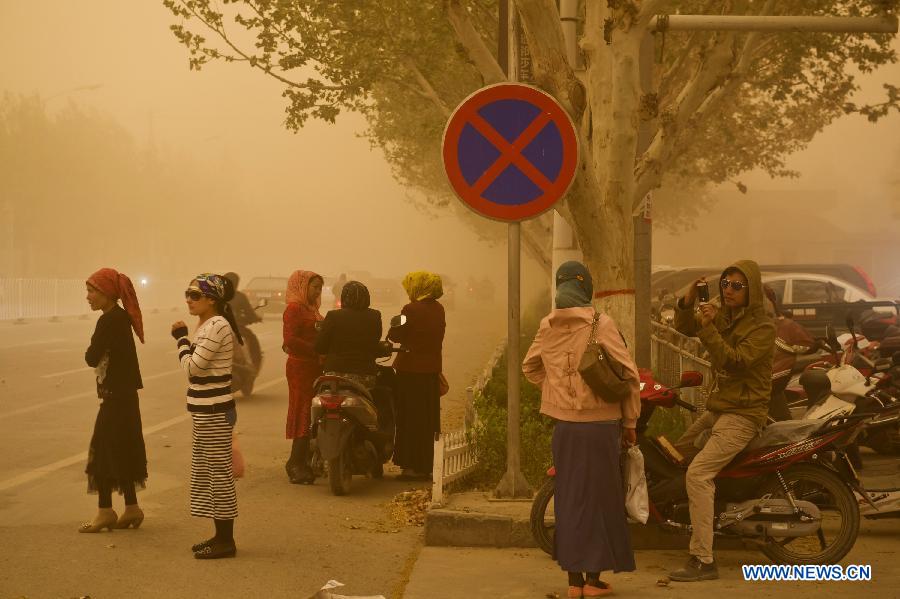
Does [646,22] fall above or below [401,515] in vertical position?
above

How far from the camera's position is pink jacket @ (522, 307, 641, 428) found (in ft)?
20.9

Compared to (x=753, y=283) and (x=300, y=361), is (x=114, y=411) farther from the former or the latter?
(x=753, y=283)

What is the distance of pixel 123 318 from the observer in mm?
8508

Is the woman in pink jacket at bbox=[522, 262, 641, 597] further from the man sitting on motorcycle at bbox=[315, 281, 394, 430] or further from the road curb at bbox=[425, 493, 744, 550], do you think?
the man sitting on motorcycle at bbox=[315, 281, 394, 430]

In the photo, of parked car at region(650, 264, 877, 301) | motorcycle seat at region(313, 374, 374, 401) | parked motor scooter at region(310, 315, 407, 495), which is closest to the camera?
parked motor scooter at region(310, 315, 407, 495)

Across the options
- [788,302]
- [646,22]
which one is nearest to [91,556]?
[646,22]

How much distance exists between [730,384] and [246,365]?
1098cm

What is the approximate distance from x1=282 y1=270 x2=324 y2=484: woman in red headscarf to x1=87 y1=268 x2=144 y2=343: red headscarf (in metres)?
2.35

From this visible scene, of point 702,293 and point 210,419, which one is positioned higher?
point 702,293

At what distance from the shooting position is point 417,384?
10.7 metres

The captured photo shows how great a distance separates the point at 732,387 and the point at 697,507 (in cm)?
70

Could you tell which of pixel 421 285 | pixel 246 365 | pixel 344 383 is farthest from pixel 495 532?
pixel 246 365

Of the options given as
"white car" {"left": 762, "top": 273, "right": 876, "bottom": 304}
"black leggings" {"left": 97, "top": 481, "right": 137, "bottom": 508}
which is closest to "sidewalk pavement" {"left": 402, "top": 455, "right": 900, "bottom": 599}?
"black leggings" {"left": 97, "top": 481, "right": 137, "bottom": 508}

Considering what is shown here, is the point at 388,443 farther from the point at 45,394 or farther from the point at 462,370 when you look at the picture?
the point at 462,370
